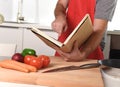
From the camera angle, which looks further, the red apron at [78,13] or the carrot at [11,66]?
the red apron at [78,13]

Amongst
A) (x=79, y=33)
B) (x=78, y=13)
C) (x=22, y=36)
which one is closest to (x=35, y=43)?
(x=22, y=36)

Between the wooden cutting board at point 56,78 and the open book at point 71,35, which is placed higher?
the open book at point 71,35

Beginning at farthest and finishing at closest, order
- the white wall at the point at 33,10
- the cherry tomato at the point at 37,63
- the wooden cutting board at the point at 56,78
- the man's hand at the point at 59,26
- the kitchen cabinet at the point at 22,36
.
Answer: the white wall at the point at 33,10 < the kitchen cabinet at the point at 22,36 < the man's hand at the point at 59,26 < the cherry tomato at the point at 37,63 < the wooden cutting board at the point at 56,78

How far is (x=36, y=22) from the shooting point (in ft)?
8.90

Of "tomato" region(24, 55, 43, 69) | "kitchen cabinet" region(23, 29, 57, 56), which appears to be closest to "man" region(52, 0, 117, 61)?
"tomato" region(24, 55, 43, 69)

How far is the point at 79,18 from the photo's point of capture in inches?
53.1

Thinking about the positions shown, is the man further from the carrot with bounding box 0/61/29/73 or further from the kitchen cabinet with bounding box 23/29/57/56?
the kitchen cabinet with bounding box 23/29/57/56

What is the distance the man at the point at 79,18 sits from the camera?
43.1 inches

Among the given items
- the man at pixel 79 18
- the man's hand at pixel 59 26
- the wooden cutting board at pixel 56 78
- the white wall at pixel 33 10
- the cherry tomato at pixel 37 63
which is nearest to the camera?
the wooden cutting board at pixel 56 78

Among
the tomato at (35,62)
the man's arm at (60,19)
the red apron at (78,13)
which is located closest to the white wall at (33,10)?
the man's arm at (60,19)

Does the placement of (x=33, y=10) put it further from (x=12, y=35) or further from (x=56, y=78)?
(x=56, y=78)

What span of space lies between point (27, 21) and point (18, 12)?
13 cm

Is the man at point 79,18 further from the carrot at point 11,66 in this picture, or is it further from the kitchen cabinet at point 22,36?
the kitchen cabinet at point 22,36

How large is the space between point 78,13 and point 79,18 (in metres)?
0.03
